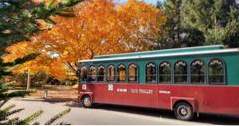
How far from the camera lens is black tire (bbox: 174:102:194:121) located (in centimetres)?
1800

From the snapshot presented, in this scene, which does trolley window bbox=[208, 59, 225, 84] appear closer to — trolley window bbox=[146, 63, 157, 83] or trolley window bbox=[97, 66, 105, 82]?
trolley window bbox=[146, 63, 157, 83]

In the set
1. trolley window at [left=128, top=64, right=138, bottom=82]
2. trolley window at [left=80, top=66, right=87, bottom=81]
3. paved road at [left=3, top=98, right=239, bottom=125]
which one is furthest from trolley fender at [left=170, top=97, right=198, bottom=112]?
trolley window at [left=80, top=66, right=87, bottom=81]

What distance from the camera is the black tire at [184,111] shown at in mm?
18000

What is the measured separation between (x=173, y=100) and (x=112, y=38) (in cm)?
1023

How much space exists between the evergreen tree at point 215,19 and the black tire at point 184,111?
14.4 meters

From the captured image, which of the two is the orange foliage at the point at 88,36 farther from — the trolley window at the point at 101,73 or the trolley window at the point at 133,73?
the trolley window at the point at 133,73

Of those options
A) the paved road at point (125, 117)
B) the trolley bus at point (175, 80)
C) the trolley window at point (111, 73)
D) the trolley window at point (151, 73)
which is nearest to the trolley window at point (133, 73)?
the trolley bus at point (175, 80)

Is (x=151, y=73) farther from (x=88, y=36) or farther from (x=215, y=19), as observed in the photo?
(x=215, y=19)

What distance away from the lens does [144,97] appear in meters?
20.2

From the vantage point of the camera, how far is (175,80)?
18.8 meters

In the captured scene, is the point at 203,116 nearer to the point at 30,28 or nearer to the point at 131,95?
the point at 131,95

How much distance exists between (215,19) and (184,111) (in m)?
16.4

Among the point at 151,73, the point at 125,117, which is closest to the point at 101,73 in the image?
the point at 151,73

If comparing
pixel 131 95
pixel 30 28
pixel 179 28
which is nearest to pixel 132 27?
pixel 179 28
